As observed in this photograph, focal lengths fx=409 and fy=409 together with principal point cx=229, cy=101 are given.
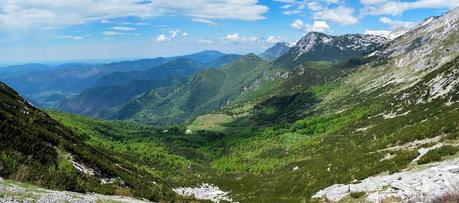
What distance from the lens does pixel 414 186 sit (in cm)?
3059

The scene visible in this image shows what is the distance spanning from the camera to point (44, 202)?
22203 millimetres

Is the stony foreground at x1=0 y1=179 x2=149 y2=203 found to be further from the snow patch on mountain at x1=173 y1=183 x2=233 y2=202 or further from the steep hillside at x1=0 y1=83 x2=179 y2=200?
the snow patch on mountain at x1=173 y1=183 x2=233 y2=202

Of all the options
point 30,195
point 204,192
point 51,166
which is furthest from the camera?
point 204,192

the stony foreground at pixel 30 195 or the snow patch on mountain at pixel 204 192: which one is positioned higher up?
the stony foreground at pixel 30 195

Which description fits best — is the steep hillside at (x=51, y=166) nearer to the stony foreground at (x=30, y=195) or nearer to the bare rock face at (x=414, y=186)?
the stony foreground at (x=30, y=195)

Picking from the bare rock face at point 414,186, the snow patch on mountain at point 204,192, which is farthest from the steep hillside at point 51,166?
the snow patch on mountain at point 204,192

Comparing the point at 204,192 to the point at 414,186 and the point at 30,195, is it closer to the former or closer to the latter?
the point at 414,186

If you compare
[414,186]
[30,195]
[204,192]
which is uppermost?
[30,195]

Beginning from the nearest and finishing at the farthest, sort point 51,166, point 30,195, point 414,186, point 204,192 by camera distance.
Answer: point 30,195 → point 414,186 → point 51,166 → point 204,192

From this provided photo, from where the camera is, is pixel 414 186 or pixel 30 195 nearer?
pixel 30 195

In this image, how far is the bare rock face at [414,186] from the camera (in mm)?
27406

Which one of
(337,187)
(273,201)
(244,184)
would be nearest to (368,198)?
(337,187)

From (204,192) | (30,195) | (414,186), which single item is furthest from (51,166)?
(204,192)

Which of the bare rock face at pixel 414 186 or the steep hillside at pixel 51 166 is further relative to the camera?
the steep hillside at pixel 51 166
